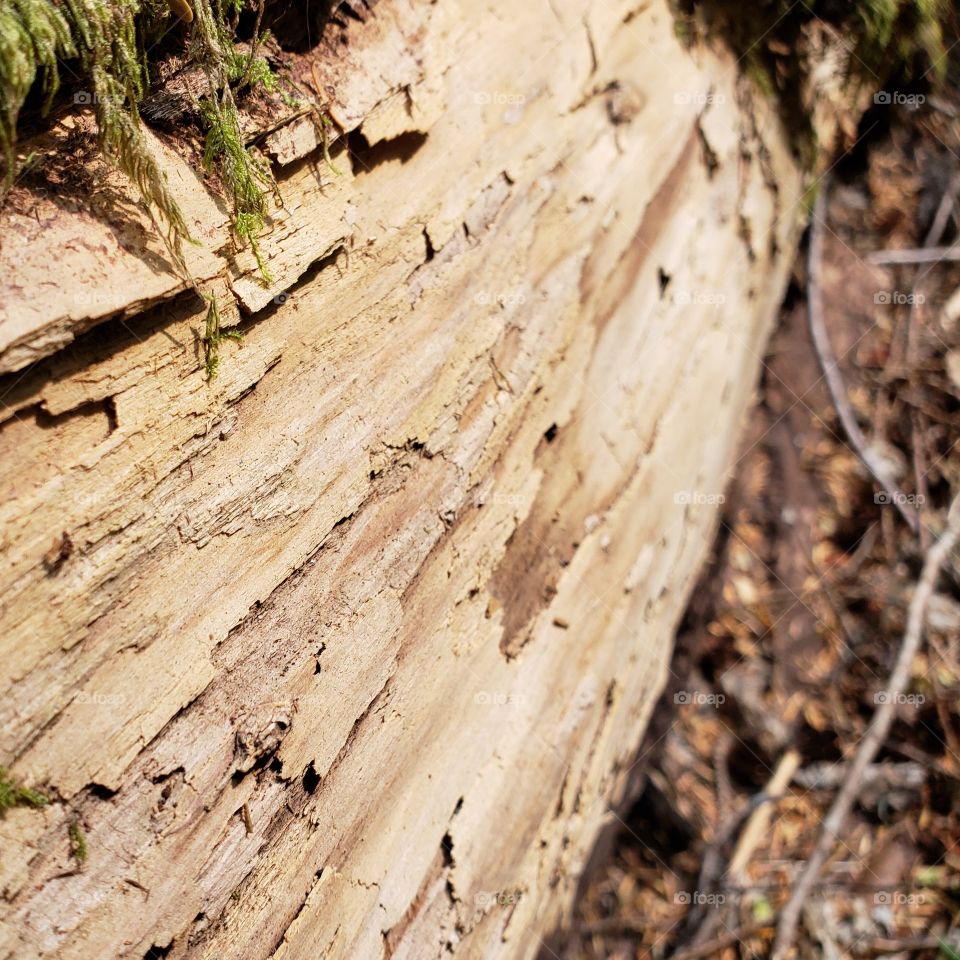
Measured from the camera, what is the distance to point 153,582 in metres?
1.34

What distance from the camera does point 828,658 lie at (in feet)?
12.3

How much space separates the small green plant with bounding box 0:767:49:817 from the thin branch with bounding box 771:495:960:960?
2797mm

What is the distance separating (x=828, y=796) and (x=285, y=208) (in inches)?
127

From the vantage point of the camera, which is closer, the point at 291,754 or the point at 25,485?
the point at 25,485

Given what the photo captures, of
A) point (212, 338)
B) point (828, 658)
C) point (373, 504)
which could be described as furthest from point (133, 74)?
point (828, 658)

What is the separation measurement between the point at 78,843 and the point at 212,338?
837mm

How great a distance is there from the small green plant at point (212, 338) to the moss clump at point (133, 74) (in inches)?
3.5

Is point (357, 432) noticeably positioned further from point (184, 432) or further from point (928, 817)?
point (928, 817)

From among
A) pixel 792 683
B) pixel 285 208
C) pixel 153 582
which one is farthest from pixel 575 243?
pixel 792 683

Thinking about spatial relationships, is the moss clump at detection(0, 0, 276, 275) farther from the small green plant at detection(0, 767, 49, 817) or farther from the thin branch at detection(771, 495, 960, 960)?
the thin branch at detection(771, 495, 960, 960)

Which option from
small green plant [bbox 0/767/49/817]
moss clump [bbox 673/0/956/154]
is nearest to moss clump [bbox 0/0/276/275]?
small green plant [bbox 0/767/49/817]

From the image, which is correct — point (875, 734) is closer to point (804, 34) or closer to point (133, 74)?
point (804, 34)

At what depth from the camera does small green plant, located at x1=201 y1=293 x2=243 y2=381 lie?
1.39 metres

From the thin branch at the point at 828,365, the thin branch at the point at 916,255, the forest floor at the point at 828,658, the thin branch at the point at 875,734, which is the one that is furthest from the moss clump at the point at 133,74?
the thin branch at the point at 916,255
